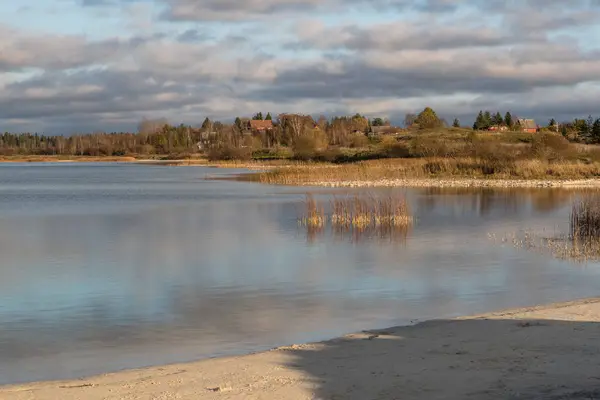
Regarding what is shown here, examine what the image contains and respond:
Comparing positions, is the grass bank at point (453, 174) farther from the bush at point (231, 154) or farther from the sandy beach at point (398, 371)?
the bush at point (231, 154)

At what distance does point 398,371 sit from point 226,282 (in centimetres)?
835

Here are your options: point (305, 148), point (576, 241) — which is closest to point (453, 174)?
point (305, 148)

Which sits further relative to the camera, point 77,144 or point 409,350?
point 77,144

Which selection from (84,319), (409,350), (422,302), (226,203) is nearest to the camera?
(409,350)

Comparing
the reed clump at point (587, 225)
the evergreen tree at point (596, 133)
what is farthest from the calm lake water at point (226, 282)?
the evergreen tree at point (596, 133)

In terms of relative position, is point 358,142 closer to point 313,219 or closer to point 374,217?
point 313,219

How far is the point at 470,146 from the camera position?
6328 centimetres

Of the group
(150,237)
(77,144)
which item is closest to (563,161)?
(150,237)

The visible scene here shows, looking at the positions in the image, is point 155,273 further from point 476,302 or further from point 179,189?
point 179,189

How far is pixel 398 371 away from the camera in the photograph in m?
8.73

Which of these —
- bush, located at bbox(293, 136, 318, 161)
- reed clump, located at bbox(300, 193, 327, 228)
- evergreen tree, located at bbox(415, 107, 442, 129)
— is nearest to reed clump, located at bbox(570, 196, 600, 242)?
reed clump, located at bbox(300, 193, 327, 228)

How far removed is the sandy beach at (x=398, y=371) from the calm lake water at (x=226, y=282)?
102 cm

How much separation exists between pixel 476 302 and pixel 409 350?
477 cm

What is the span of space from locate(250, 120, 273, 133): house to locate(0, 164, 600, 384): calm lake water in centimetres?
13599
